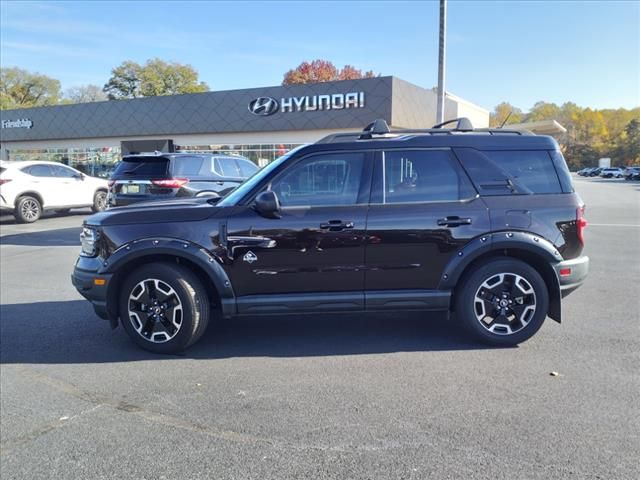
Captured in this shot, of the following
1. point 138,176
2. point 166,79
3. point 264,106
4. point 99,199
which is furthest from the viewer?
point 166,79

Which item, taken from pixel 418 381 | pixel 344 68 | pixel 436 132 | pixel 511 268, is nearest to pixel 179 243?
pixel 418 381

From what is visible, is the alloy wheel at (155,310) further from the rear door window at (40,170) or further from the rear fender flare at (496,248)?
the rear door window at (40,170)

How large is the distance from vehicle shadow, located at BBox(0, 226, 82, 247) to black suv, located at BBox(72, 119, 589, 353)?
732 cm

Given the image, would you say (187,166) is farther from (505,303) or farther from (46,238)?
(505,303)

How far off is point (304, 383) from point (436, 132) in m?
2.71

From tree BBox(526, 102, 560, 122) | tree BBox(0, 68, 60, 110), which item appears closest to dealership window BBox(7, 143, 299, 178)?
tree BBox(0, 68, 60, 110)

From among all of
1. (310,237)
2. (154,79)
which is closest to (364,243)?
(310,237)

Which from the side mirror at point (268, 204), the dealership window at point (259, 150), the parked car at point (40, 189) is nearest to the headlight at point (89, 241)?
the side mirror at point (268, 204)

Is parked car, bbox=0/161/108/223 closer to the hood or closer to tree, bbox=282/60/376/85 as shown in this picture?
the hood

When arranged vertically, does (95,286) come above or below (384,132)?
below

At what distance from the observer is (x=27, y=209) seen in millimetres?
14359

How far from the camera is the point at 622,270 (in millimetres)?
7730

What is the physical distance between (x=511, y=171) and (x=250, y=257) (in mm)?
2590

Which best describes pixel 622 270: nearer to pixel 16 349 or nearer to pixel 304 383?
pixel 304 383
